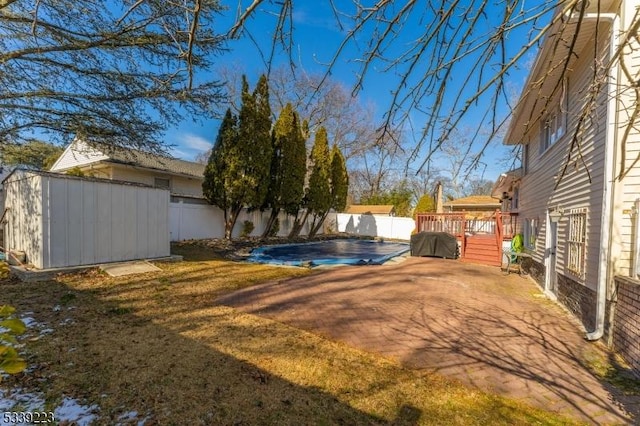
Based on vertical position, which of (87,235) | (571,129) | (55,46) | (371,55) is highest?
(55,46)

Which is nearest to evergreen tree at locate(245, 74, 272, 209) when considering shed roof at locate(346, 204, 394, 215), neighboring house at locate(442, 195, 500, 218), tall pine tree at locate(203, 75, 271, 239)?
tall pine tree at locate(203, 75, 271, 239)

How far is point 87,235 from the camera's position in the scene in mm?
7188

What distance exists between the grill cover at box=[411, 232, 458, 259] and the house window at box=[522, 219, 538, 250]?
8.50 ft

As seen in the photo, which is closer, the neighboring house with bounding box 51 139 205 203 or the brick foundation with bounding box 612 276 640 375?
the brick foundation with bounding box 612 276 640 375

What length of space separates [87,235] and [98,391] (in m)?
5.64

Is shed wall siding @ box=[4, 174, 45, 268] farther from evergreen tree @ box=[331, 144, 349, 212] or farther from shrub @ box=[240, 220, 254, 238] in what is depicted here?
evergreen tree @ box=[331, 144, 349, 212]

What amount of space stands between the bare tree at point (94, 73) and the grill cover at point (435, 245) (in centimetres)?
939

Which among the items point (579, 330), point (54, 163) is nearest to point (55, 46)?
point (579, 330)

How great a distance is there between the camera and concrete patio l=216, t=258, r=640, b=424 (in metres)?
3.14

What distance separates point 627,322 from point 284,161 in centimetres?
1397

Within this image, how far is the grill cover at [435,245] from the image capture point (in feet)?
41.5

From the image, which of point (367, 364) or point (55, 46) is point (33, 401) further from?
point (55, 46)

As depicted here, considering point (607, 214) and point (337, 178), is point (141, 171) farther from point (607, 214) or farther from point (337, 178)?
point (607, 214)

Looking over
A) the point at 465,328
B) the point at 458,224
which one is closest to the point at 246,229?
the point at 458,224
